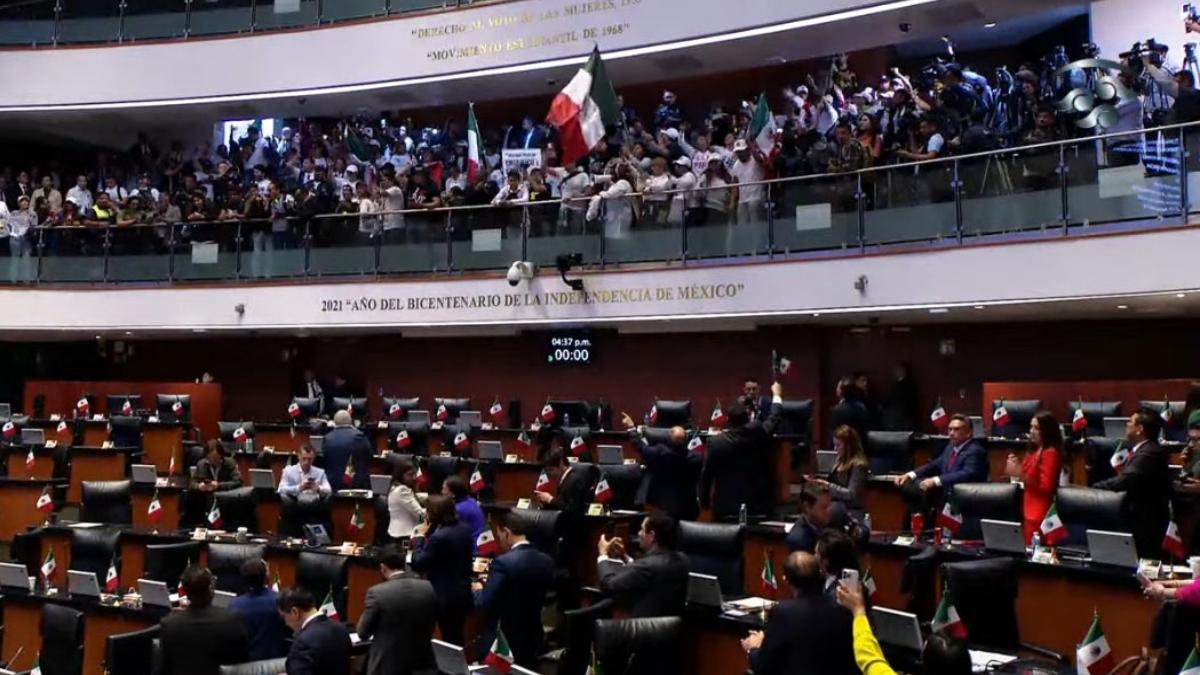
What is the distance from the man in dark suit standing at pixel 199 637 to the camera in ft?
22.5

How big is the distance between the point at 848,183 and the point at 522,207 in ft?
15.5

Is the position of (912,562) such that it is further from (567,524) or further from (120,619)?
(120,619)

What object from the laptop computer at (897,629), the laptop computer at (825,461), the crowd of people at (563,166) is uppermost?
the crowd of people at (563,166)

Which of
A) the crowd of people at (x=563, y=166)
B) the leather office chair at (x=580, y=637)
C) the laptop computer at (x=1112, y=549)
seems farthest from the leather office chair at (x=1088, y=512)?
the crowd of people at (x=563, y=166)

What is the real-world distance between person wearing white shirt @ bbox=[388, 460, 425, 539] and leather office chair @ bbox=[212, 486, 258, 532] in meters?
1.82

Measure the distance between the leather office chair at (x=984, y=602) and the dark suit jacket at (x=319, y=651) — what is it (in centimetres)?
330

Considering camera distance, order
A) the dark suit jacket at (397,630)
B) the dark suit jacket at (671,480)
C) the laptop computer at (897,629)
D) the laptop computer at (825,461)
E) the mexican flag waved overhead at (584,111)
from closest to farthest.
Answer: the laptop computer at (897,629), the dark suit jacket at (397,630), the dark suit jacket at (671,480), the laptop computer at (825,461), the mexican flag waved overhead at (584,111)

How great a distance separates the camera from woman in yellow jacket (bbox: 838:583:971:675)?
15.8 ft

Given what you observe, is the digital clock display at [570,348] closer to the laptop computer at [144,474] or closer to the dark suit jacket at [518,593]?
the laptop computer at [144,474]

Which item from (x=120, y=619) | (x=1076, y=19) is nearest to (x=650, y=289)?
(x=1076, y=19)

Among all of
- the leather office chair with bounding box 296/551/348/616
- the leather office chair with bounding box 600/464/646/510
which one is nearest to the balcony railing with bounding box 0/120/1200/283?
the leather office chair with bounding box 600/464/646/510

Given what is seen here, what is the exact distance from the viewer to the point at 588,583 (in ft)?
34.2

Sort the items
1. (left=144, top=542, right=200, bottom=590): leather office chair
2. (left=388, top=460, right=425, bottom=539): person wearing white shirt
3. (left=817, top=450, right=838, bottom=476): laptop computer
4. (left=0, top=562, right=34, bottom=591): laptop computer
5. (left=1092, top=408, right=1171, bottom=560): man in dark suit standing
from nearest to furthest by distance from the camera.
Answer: (left=1092, top=408, right=1171, bottom=560): man in dark suit standing < (left=0, top=562, right=34, bottom=591): laptop computer < (left=144, top=542, right=200, bottom=590): leather office chair < (left=388, top=460, right=425, bottom=539): person wearing white shirt < (left=817, top=450, right=838, bottom=476): laptop computer

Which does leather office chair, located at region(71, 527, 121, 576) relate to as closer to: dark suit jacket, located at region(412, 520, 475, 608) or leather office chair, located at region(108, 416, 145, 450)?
dark suit jacket, located at region(412, 520, 475, 608)
